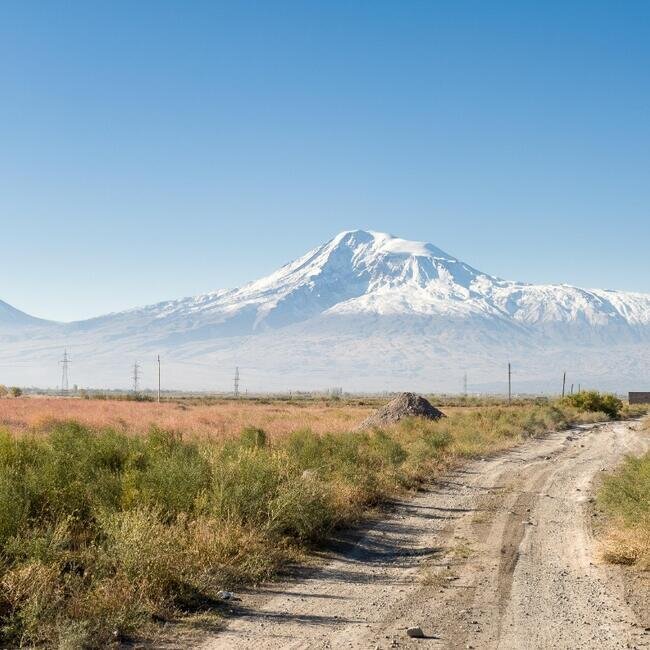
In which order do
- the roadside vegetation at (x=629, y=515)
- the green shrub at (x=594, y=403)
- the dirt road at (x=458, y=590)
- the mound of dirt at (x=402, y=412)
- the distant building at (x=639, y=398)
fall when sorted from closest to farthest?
1. the dirt road at (x=458, y=590)
2. the roadside vegetation at (x=629, y=515)
3. the mound of dirt at (x=402, y=412)
4. the green shrub at (x=594, y=403)
5. the distant building at (x=639, y=398)

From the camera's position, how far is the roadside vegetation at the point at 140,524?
8.27 meters

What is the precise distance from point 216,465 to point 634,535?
23.0ft

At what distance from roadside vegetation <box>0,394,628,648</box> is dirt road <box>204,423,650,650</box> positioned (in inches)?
30.0

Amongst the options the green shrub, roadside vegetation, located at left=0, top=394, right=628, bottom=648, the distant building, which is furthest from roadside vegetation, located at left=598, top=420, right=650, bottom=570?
the distant building

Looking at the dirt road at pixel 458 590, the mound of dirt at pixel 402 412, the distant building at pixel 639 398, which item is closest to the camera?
the dirt road at pixel 458 590

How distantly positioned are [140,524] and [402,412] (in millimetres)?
28675

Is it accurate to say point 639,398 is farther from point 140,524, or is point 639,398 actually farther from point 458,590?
point 140,524

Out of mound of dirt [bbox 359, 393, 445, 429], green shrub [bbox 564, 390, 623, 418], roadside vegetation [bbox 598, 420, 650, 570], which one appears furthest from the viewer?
green shrub [bbox 564, 390, 623, 418]

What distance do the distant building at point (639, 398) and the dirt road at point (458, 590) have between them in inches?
3207

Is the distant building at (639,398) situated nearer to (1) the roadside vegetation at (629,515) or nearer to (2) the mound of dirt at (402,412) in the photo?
(2) the mound of dirt at (402,412)

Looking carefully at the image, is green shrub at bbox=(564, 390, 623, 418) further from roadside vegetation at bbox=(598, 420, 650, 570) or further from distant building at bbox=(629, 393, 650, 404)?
roadside vegetation at bbox=(598, 420, 650, 570)

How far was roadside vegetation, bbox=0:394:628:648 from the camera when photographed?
827cm

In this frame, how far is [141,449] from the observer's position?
50.7 ft

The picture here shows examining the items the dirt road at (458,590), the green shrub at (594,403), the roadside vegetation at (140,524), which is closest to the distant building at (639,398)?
the green shrub at (594,403)
